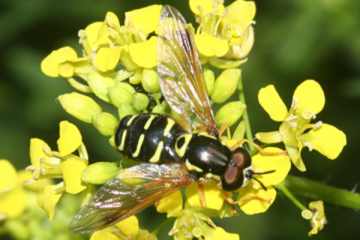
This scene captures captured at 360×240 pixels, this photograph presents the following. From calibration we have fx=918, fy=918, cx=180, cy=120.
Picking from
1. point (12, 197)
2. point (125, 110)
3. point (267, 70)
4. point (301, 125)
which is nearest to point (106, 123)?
point (125, 110)

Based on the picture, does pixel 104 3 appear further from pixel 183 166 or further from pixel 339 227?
pixel 183 166

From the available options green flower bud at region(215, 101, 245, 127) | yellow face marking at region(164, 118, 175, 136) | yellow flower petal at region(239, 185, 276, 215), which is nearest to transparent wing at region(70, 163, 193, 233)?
yellow face marking at region(164, 118, 175, 136)

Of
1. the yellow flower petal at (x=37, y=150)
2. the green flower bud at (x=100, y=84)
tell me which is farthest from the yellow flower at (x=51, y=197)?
the green flower bud at (x=100, y=84)

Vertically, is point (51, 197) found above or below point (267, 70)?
above

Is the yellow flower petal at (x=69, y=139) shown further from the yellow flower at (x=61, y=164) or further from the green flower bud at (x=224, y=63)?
the green flower bud at (x=224, y=63)

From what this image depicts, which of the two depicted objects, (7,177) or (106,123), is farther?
(7,177)

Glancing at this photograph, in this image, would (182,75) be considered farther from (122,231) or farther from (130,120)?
(122,231)

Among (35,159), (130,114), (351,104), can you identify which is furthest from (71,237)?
(351,104)
